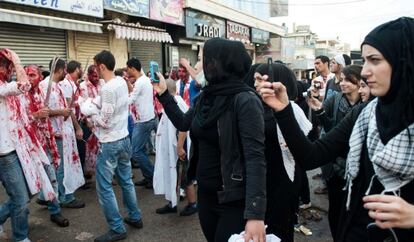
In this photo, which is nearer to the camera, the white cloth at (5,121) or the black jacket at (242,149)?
the black jacket at (242,149)

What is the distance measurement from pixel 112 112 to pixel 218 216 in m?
1.96

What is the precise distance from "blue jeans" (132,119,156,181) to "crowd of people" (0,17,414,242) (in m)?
0.51

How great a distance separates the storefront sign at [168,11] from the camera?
12.2 m

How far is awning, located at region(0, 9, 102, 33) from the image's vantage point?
733cm

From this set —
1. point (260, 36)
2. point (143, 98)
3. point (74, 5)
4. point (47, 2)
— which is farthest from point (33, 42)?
point (260, 36)

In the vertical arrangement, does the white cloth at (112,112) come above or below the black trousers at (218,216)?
above

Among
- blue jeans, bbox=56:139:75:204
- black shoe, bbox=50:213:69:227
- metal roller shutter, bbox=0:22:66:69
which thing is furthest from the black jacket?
metal roller shutter, bbox=0:22:66:69

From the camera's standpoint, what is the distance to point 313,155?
185 cm

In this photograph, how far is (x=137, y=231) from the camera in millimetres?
4320

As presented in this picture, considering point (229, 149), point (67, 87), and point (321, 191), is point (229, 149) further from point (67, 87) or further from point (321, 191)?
point (67, 87)

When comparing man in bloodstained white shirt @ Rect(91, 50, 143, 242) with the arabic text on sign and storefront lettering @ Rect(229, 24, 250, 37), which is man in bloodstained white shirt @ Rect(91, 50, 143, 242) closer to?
the arabic text on sign

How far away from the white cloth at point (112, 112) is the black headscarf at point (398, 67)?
9.28ft

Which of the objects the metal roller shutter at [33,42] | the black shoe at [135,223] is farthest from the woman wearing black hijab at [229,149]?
the metal roller shutter at [33,42]

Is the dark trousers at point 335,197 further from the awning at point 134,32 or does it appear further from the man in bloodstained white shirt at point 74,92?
the awning at point 134,32
